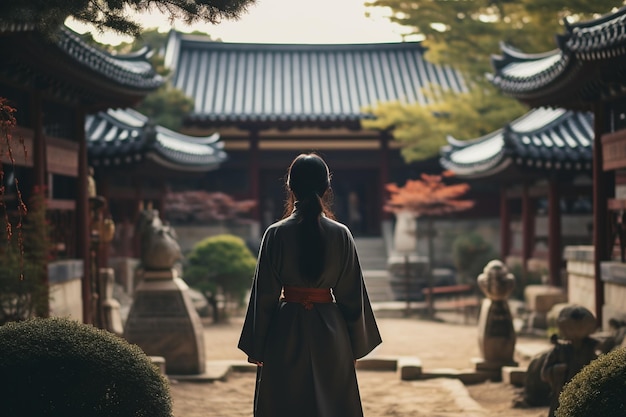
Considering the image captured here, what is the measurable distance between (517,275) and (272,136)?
32.1 feet

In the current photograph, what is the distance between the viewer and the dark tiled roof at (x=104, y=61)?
32.3 feet

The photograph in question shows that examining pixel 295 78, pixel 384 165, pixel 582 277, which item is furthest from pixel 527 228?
pixel 295 78

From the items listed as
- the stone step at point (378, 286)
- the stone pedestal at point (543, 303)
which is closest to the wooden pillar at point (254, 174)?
the stone step at point (378, 286)

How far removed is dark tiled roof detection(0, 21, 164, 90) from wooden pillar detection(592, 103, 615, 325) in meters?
5.71

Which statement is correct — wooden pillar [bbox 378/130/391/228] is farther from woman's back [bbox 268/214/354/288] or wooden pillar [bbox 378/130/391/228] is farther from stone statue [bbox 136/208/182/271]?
woman's back [bbox 268/214/354/288]

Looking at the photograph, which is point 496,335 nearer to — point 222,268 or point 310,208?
point 310,208

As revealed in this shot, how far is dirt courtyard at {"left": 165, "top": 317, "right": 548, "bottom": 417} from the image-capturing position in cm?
927

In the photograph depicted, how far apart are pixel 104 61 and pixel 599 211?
20.0 ft

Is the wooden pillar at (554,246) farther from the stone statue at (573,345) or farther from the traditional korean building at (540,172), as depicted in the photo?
the stone statue at (573,345)

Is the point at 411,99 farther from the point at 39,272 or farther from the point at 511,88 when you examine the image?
the point at 39,272

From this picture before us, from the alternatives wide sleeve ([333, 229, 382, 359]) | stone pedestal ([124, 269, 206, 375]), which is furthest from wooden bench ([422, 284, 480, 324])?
wide sleeve ([333, 229, 382, 359])

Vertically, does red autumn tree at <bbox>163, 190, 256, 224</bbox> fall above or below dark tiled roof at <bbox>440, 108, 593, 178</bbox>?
below

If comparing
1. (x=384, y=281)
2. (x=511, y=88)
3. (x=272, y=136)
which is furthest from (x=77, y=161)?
(x=272, y=136)

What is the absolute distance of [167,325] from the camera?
1111 centimetres
